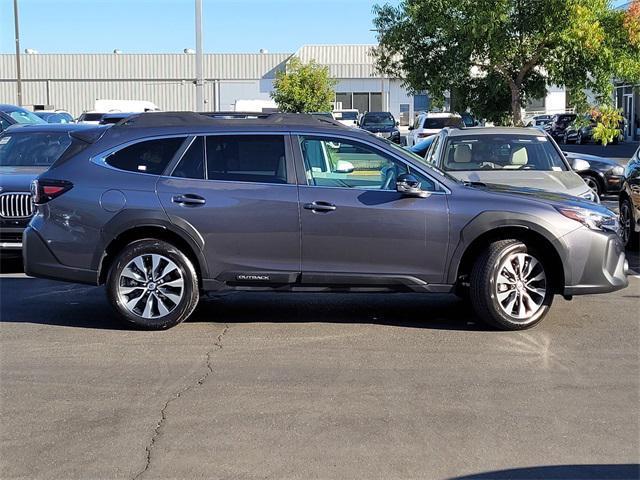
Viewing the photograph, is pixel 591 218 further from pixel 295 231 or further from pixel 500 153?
pixel 500 153

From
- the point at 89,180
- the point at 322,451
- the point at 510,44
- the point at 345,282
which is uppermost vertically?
the point at 510,44

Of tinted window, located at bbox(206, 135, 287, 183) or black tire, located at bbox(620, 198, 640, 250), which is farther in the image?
black tire, located at bbox(620, 198, 640, 250)

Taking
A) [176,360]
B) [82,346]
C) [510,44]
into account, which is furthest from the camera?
[510,44]

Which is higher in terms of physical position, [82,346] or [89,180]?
[89,180]

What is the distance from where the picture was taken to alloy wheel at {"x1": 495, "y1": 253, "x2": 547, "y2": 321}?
742 centimetres

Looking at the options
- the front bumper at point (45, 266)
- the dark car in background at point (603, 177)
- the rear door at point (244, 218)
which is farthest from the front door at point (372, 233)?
the dark car in background at point (603, 177)

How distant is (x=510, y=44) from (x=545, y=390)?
11.5 m

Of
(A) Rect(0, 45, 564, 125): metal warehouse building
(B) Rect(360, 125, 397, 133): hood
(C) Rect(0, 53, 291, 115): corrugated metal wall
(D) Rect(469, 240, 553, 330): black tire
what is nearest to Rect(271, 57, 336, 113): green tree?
(B) Rect(360, 125, 397, 133): hood

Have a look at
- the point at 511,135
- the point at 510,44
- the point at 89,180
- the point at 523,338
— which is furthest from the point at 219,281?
the point at 510,44

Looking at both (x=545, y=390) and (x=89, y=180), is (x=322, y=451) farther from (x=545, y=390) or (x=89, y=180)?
(x=89, y=180)

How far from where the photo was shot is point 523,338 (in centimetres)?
732

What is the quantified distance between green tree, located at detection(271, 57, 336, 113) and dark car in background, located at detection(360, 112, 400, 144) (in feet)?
18.3

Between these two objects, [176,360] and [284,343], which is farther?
[284,343]

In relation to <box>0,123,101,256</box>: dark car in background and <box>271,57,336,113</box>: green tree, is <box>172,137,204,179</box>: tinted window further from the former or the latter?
<box>271,57,336,113</box>: green tree
